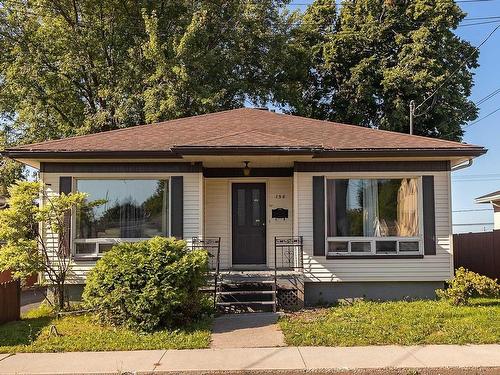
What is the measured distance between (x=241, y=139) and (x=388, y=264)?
4129mm

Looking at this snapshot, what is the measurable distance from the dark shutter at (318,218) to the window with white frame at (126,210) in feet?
10.7

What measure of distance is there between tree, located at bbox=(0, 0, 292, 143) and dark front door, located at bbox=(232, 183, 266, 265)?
8.37 meters

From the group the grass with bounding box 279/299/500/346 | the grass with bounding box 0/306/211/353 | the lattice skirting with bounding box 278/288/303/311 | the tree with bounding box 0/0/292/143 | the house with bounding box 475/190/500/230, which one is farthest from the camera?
the house with bounding box 475/190/500/230

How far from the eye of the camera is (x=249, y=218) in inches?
477

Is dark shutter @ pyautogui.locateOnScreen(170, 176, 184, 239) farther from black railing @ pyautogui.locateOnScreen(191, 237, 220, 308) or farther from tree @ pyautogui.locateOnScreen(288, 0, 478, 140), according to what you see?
tree @ pyautogui.locateOnScreen(288, 0, 478, 140)

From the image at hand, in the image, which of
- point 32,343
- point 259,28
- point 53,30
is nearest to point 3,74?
point 53,30

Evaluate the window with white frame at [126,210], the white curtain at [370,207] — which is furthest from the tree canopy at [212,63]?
the white curtain at [370,207]

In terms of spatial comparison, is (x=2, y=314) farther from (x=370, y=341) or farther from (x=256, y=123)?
(x=256, y=123)

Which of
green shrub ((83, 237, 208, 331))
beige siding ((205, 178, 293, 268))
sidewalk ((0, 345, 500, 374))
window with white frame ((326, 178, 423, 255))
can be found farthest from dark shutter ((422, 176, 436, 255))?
green shrub ((83, 237, 208, 331))

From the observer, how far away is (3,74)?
21.7 meters

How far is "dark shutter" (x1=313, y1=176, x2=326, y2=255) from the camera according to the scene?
10758mm

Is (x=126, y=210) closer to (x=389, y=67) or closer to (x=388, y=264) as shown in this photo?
(x=388, y=264)

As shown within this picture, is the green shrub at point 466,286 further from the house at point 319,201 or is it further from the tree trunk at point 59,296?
the tree trunk at point 59,296

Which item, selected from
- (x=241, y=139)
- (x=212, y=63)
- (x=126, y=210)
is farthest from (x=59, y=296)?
(x=212, y=63)
